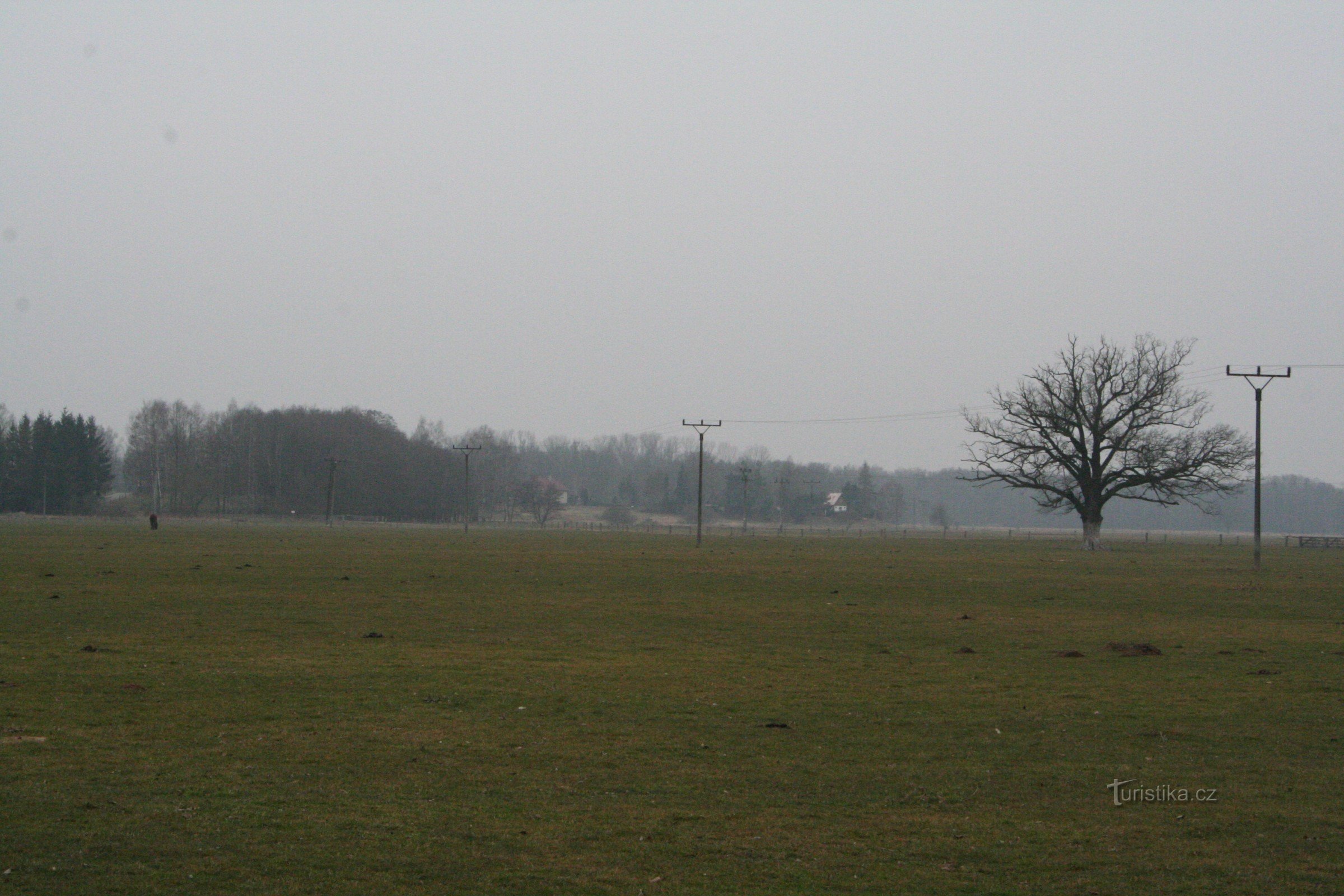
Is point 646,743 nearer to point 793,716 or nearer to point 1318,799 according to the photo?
point 793,716

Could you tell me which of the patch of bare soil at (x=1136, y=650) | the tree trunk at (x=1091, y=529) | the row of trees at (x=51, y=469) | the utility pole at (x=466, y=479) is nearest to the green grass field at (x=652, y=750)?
the patch of bare soil at (x=1136, y=650)

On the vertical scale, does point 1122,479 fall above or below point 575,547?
above

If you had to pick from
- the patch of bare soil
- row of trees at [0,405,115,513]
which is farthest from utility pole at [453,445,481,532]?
the patch of bare soil

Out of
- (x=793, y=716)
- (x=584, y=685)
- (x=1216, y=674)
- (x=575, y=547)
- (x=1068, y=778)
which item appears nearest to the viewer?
(x=1068, y=778)

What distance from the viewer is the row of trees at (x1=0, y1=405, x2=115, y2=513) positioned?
14850 centimetres

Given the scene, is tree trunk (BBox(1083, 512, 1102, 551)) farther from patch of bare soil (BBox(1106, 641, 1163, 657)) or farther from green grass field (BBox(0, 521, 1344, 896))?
patch of bare soil (BBox(1106, 641, 1163, 657))

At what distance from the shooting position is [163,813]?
9.34 metres

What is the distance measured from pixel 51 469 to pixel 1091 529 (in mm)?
124469

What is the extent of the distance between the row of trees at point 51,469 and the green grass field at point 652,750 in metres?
135

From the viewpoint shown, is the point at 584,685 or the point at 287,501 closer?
the point at 584,685

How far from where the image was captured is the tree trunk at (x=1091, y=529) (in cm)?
8375

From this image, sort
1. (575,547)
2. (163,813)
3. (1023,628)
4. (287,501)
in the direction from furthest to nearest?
1. (287,501)
2. (575,547)
3. (1023,628)
4. (163,813)

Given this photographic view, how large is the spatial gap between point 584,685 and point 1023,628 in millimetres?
12782

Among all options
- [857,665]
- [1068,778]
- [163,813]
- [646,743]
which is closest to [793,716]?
[646,743]
